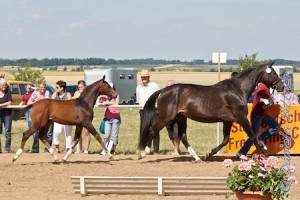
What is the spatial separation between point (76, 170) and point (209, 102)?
9.88 feet

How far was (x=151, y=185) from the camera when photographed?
1111 centimetres

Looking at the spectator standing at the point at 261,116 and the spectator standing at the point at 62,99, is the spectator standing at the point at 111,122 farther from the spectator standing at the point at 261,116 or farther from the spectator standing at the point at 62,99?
the spectator standing at the point at 261,116

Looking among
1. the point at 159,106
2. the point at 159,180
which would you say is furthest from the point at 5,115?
the point at 159,180

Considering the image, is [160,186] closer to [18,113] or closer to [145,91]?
[18,113]

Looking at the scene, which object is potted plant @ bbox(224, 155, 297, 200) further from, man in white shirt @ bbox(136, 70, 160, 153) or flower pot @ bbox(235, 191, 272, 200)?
man in white shirt @ bbox(136, 70, 160, 153)

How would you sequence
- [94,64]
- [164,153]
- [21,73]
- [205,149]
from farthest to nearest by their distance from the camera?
[94,64], [21,73], [205,149], [164,153]

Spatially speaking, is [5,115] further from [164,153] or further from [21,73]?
[21,73]

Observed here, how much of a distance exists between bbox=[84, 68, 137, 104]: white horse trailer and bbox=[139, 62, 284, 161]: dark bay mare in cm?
4057

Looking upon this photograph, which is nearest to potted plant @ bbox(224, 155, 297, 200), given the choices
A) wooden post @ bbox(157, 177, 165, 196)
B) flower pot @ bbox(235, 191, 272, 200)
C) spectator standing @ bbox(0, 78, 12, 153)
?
flower pot @ bbox(235, 191, 272, 200)

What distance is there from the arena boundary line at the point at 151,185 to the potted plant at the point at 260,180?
5.61ft

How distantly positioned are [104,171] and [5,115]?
493 centimetres

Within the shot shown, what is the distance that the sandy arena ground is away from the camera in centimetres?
1152

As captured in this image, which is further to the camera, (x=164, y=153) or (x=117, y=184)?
(x=164, y=153)

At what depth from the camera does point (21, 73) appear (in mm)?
74688
